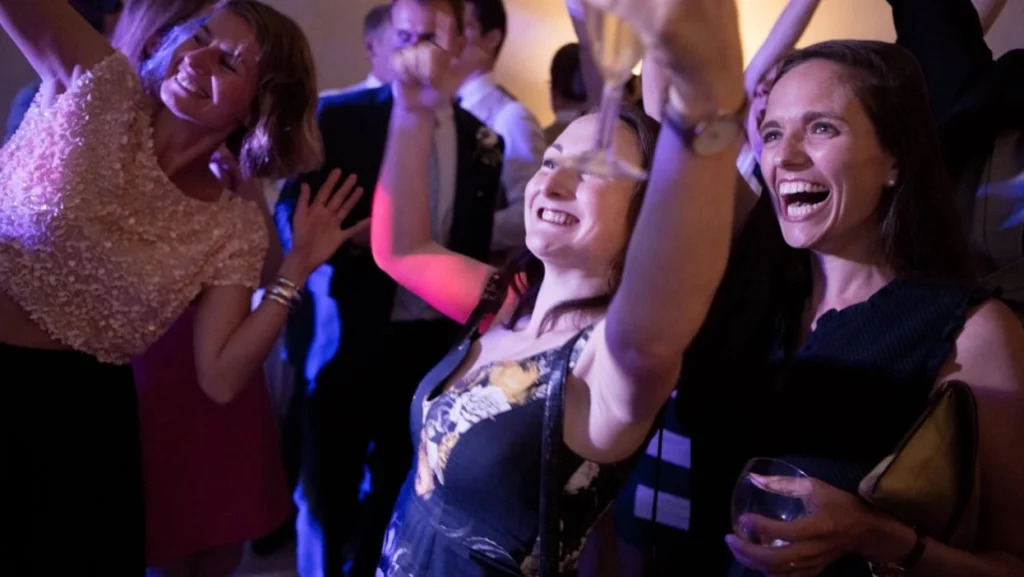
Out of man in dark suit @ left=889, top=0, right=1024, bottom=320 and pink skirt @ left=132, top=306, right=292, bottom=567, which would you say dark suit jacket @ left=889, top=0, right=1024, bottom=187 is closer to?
man in dark suit @ left=889, top=0, right=1024, bottom=320

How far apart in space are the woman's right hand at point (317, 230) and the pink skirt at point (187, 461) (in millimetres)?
224

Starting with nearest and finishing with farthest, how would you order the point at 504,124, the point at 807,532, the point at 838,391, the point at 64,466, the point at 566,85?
the point at 807,532 < the point at 838,391 < the point at 64,466 < the point at 504,124 < the point at 566,85

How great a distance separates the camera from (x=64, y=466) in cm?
121

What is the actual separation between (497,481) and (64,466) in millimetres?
769

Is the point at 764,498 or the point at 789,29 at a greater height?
the point at 789,29

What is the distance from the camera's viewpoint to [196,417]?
4.75 feet

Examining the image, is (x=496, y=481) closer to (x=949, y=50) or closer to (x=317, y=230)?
(x=317, y=230)

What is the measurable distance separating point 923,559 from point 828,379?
8.0 inches

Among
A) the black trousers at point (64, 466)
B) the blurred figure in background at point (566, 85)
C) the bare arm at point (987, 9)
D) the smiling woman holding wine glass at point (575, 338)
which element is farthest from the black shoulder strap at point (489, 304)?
the blurred figure in background at point (566, 85)

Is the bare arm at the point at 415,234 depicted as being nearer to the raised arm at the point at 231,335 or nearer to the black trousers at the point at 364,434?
the raised arm at the point at 231,335

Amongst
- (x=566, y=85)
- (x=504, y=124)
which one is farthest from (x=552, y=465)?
(x=566, y=85)

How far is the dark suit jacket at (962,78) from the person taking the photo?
1.24 meters

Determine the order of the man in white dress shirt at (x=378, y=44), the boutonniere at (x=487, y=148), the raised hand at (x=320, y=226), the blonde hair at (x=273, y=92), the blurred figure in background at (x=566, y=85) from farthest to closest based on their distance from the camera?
the blurred figure in background at (x=566, y=85) → the man in white dress shirt at (x=378, y=44) → the boutonniere at (x=487, y=148) → the raised hand at (x=320, y=226) → the blonde hair at (x=273, y=92)

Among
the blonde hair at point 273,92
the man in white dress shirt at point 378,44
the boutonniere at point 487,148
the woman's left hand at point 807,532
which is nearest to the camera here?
the woman's left hand at point 807,532
